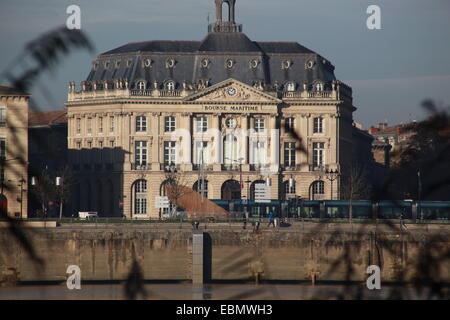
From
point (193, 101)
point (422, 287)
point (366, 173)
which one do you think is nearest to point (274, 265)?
point (366, 173)

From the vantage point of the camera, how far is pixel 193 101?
597 ft

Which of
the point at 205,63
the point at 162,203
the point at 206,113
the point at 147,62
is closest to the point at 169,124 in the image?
the point at 206,113

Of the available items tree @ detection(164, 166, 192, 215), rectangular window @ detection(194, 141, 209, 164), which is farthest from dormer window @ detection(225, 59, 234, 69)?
tree @ detection(164, 166, 192, 215)

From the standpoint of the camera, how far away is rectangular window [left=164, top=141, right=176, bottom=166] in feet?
593

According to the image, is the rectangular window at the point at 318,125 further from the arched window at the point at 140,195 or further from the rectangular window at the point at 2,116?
the rectangular window at the point at 2,116

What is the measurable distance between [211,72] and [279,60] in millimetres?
8994

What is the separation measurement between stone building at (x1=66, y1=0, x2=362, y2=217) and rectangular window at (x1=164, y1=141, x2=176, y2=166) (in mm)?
130

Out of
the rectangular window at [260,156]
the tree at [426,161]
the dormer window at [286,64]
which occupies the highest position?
the dormer window at [286,64]

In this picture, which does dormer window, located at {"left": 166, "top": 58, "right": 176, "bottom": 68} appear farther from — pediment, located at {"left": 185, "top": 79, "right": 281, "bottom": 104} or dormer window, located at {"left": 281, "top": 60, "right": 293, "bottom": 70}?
dormer window, located at {"left": 281, "top": 60, "right": 293, "bottom": 70}

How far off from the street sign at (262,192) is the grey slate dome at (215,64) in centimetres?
1420

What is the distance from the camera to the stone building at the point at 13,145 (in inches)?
407

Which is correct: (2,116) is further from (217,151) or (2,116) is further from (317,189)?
(317,189)

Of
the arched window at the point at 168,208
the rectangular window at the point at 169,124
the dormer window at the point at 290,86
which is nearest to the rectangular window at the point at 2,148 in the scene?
the arched window at the point at 168,208
